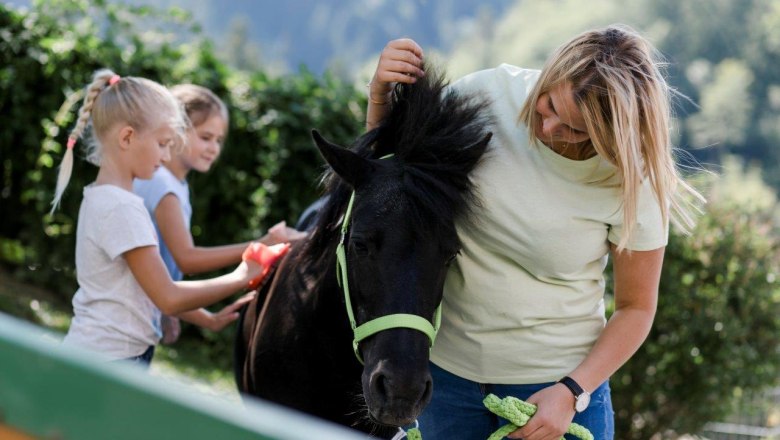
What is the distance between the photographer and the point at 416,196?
2.47m

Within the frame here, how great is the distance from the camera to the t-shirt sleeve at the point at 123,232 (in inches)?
116

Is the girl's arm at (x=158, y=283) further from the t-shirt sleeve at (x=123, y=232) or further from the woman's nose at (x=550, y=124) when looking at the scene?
the woman's nose at (x=550, y=124)

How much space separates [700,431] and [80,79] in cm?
571

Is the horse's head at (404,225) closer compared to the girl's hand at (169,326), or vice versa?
the horse's head at (404,225)

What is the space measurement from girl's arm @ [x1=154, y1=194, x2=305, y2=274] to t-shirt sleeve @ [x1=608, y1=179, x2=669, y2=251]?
1464 millimetres

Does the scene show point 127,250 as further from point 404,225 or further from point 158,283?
→ point 404,225

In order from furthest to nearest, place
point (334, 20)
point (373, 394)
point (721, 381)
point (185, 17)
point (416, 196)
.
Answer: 1. point (334, 20)
2. point (185, 17)
3. point (721, 381)
4. point (416, 196)
5. point (373, 394)

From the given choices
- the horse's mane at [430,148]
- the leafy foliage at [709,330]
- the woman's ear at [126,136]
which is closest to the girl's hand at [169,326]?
the woman's ear at [126,136]

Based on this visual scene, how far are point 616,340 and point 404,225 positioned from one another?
0.71 m

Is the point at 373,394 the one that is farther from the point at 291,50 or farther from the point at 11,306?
the point at 291,50

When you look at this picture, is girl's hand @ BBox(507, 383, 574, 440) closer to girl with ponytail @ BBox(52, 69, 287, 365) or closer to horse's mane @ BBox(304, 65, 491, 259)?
horse's mane @ BBox(304, 65, 491, 259)

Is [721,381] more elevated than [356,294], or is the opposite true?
[356,294]

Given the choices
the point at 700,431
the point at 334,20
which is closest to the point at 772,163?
the point at 700,431

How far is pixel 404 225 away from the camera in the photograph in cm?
243
